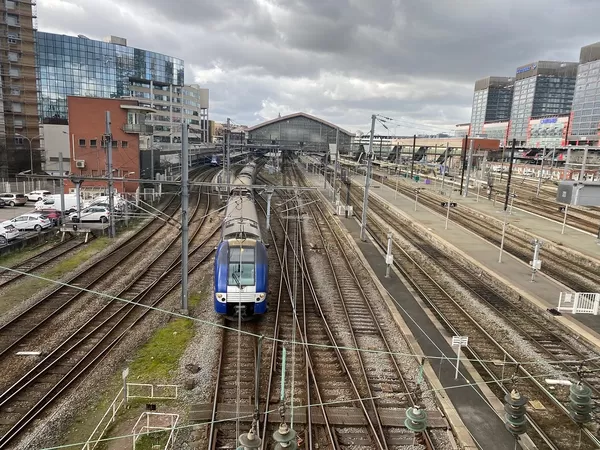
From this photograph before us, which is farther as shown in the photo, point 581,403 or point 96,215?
point 96,215

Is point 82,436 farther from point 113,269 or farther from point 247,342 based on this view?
point 113,269

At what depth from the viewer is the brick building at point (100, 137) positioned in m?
40.8

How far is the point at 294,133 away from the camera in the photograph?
87188 millimetres

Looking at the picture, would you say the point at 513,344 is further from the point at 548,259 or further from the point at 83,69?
the point at 83,69

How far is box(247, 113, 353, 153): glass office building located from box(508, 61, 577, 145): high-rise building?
309 feet

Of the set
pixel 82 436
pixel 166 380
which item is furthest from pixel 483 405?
pixel 82 436

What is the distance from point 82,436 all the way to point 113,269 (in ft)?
41.6

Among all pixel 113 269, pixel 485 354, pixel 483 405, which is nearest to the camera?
pixel 483 405

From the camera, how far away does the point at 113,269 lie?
2058cm

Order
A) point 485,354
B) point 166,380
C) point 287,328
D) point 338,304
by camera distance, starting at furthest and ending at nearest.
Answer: point 338,304, point 287,328, point 485,354, point 166,380

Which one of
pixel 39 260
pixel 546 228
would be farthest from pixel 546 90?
pixel 39 260

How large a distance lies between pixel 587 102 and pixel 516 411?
117 meters

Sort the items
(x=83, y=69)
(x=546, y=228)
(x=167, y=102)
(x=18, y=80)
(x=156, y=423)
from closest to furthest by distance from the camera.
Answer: (x=156, y=423) → (x=546, y=228) → (x=18, y=80) → (x=83, y=69) → (x=167, y=102)

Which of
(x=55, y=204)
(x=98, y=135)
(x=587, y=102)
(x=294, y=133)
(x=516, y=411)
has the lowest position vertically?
(x=55, y=204)
